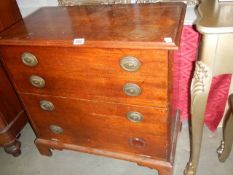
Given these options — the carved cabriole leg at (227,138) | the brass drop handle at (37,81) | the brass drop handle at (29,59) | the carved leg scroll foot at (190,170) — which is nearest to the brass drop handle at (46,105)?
the brass drop handle at (37,81)

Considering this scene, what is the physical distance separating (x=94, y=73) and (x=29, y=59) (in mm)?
291

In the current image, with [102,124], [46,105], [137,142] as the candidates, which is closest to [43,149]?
[46,105]

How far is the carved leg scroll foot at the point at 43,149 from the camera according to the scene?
1538 millimetres

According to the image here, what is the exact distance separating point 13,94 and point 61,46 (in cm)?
79

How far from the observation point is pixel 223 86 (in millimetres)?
1446

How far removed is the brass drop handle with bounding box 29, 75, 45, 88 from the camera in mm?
1162

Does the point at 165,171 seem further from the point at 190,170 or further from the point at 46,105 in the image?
A: the point at 46,105

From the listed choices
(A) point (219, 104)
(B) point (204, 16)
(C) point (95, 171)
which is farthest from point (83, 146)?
(B) point (204, 16)

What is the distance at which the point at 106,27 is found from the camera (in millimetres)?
1025

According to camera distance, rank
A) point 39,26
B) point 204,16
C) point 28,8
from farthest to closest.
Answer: point 28,8 < point 39,26 < point 204,16

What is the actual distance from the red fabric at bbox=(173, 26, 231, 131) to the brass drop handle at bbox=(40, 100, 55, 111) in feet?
2.04

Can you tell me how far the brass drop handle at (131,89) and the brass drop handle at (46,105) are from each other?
425 millimetres

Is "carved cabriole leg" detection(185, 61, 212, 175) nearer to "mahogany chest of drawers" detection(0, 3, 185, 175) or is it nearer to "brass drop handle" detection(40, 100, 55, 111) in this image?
"mahogany chest of drawers" detection(0, 3, 185, 175)

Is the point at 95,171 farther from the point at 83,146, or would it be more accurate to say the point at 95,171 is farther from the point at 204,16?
the point at 204,16
